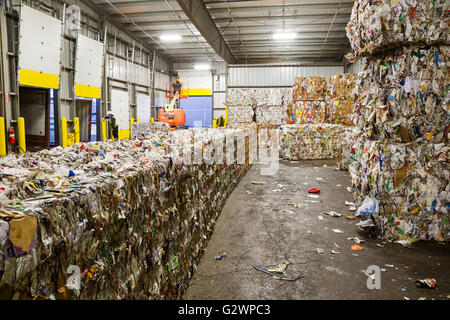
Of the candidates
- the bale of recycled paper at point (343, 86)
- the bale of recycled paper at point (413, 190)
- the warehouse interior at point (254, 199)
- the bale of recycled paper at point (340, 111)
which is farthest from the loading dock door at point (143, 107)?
the bale of recycled paper at point (413, 190)

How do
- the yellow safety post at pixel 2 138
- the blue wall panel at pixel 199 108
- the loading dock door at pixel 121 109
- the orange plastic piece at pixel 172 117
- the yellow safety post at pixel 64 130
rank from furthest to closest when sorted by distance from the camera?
the blue wall panel at pixel 199 108 → the orange plastic piece at pixel 172 117 → the loading dock door at pixel 121 109 → the yellow safety post at pixel 64 130 → the yellow safety post at pixel 2 138

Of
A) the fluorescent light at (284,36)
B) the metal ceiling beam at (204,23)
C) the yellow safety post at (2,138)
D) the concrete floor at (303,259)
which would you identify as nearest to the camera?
the concrete floor at (303,259)

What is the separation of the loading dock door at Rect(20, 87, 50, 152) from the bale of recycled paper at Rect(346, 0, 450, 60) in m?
11.0

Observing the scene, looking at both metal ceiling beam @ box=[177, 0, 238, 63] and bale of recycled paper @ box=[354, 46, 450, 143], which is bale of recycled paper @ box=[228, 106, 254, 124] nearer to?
metal ceiling beam @ box=[177, 0, 238, 63]

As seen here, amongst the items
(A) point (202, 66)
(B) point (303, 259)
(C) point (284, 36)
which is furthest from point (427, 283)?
(A) point (202, 66)

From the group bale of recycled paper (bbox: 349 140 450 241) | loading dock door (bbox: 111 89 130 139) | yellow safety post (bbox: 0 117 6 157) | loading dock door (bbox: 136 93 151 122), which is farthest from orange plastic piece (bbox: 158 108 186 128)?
bale of recycled paper (bbox: 349 140 450 241)

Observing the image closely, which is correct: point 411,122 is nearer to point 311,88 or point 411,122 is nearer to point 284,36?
point 311,88

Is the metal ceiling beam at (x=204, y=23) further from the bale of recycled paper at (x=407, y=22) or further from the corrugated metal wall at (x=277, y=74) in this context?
the bale of recycled paper at (x=407, y=22)

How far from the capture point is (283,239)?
363 cm

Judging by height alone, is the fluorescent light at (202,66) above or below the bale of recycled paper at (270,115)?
above

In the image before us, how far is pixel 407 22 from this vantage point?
10.8 feet

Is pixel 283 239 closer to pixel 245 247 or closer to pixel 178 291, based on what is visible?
pixel 245 247

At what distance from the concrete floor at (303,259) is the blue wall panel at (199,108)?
1923cm

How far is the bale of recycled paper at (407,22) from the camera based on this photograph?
3244 millimetres
